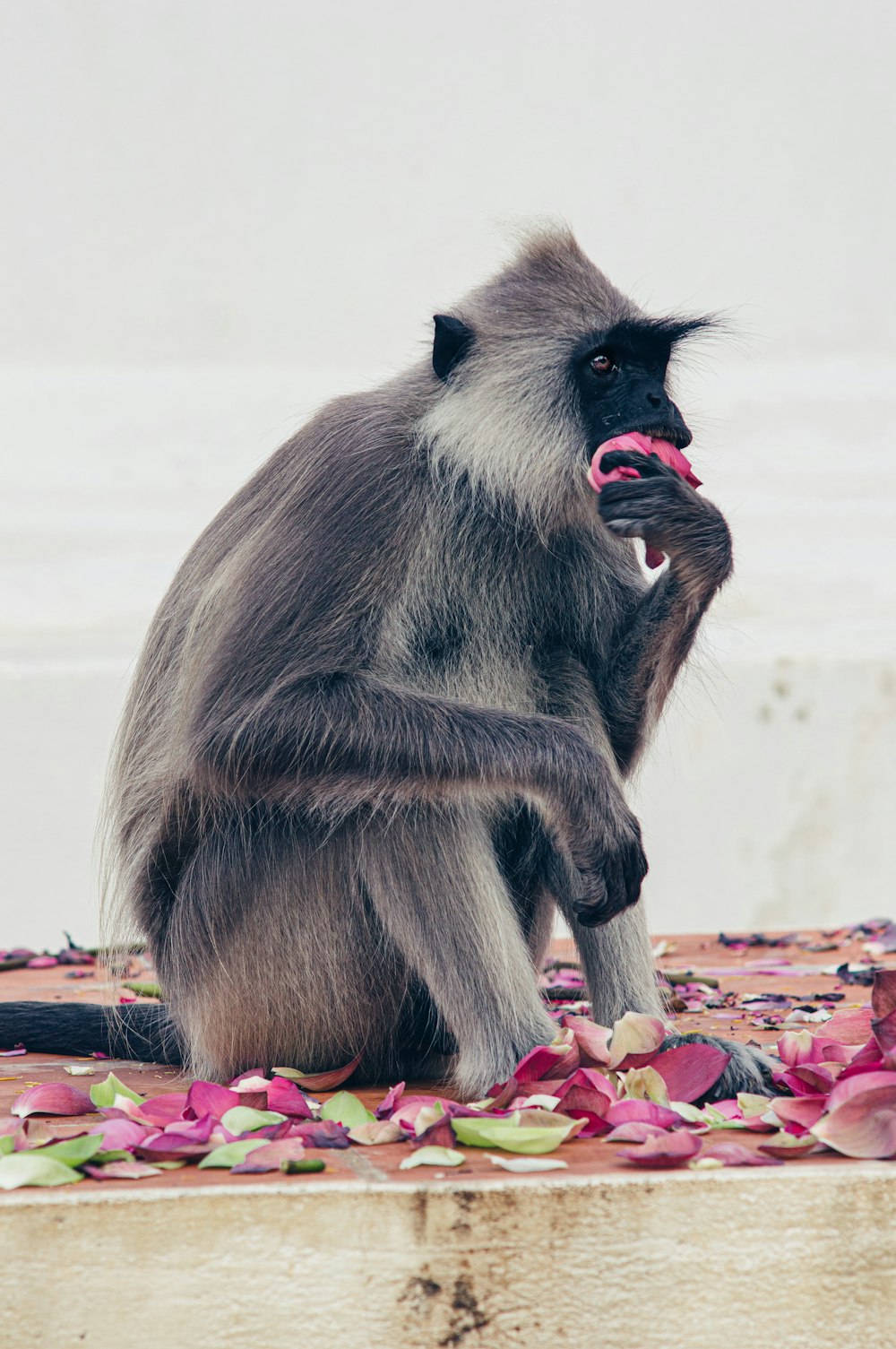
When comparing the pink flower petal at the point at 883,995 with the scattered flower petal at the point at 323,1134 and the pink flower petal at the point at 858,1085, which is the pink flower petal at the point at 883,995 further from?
the scattered flower petal at the point at 323,1134

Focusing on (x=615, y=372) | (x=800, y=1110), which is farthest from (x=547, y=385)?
(x=800, y=1110)

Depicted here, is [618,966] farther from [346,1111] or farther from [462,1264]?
[462,1264]

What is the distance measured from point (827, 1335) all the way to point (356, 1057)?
1110 millimetres

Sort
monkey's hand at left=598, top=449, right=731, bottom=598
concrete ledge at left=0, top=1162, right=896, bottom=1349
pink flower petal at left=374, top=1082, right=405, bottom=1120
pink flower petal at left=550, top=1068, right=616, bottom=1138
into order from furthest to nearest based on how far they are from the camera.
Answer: monkey's hand at left=598, top=449, right=731, bottom=598
pink flower petal at left=374, top=1082, right=405, bottom=1120
pink flower petal at left=550, top=1068, right=616, bottom=1138
concrete ledge at left=0, top=1162, right=896, bottom=1349

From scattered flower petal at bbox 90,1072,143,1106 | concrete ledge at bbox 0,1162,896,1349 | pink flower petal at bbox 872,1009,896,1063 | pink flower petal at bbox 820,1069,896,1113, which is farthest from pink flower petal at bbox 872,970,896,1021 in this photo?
scattered flower petal at bbox 90,1072,143,1106

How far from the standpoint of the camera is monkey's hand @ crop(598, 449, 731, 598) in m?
2.56

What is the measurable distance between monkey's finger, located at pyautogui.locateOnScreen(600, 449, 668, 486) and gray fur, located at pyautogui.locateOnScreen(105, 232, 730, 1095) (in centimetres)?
11

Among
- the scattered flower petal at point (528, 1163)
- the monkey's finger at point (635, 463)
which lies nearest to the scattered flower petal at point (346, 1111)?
the scattered flower petal at point (528, 1163)

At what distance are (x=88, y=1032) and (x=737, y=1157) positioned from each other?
162 centimetres

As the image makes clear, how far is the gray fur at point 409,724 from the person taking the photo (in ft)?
7.96

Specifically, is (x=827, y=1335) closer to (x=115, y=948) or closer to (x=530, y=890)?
(x=530, y=890)

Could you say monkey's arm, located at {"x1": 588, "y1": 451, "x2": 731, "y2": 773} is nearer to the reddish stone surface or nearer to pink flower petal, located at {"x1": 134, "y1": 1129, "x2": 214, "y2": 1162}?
the reddish stone surface

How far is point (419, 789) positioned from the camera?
241 centimetres

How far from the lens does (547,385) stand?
2.81 metres
